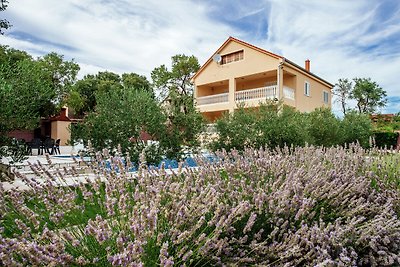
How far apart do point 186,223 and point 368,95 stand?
43286 millimetres

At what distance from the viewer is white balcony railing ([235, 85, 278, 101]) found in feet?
71.6

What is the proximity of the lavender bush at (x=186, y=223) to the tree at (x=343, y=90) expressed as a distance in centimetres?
4078

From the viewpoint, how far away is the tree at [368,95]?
1519 inches

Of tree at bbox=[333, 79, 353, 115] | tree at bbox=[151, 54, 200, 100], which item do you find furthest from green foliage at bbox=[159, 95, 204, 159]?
tree at bbox=[333, 79, 353, 115]

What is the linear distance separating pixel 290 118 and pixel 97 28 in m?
7.64

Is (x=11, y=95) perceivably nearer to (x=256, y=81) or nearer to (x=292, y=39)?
(x=292, y=39)

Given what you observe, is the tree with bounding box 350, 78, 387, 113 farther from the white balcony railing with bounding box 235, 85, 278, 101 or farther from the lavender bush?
the lavender bush

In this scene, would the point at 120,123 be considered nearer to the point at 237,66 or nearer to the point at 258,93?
the point at 258,93

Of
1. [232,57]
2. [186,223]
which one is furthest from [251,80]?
[186,223]

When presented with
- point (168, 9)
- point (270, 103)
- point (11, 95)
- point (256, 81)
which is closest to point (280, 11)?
point (270, 103)

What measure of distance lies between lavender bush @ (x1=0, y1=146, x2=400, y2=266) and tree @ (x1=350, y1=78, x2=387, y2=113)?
4022 centimetres

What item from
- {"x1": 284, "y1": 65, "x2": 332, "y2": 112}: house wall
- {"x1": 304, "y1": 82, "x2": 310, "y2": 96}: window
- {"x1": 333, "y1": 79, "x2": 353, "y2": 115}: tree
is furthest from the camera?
{"x1": 333, "y1": 79, "x2": 353, "y2": 115}: tree

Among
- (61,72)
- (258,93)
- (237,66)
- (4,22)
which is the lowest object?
(4,22)

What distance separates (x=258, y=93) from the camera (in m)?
22.8
